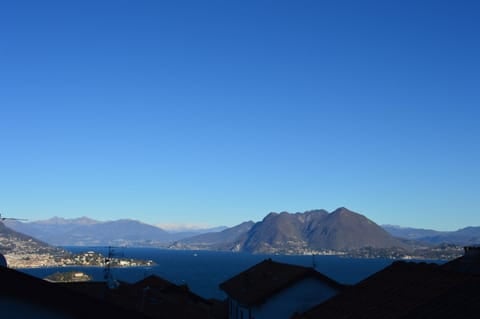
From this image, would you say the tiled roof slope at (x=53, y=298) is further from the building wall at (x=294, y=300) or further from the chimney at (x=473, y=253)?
the building wall at (x=294, y=300)

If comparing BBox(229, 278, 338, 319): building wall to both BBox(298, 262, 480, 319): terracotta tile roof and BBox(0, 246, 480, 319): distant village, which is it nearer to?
BBox(0, 246, 480, 319): distant village

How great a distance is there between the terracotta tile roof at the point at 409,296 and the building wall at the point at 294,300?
8.65 meters

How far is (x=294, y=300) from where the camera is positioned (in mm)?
36531

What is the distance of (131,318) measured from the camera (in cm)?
1304

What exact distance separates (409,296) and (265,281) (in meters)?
19.8

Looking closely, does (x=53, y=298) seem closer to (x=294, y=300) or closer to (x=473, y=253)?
(x=473, y=253)

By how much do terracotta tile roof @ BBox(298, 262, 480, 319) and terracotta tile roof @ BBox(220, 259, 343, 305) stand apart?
8.85m

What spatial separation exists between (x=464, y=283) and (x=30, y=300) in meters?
13.5

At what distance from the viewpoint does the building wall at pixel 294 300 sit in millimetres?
35906

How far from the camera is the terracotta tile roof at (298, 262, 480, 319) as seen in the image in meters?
18.6

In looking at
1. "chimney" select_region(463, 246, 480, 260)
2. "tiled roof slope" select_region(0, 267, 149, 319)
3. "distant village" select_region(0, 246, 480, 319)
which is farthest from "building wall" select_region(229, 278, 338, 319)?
"tiled roof slope" select_region(0, 267, 149, 319)

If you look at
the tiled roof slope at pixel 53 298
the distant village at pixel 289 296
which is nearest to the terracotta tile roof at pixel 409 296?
the distant village at pixel 289 296

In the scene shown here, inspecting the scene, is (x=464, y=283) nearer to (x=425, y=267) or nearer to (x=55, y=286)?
(x=425, y=267)

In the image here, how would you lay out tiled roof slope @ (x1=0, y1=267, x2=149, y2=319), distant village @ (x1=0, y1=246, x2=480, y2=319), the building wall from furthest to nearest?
the building wall < distant village @ (x1=0, y1=246, x2=480, y2=319) < tiled roof slope @ (x1=0, y1=267, x2=149, y2=319)
